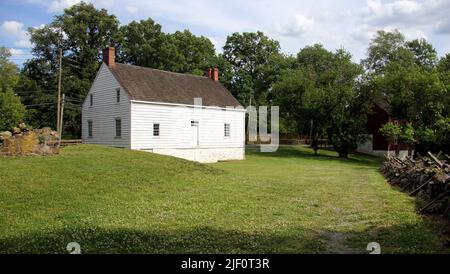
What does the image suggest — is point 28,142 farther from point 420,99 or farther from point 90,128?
point 420,99

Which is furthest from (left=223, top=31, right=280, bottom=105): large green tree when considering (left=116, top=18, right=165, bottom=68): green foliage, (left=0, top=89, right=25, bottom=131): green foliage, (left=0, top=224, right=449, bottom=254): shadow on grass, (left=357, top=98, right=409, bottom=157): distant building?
(left=0, top=224, right=449, bottom=254): shadow on grass

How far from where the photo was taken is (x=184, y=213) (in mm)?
10953

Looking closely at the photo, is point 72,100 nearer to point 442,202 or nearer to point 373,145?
point 373,145

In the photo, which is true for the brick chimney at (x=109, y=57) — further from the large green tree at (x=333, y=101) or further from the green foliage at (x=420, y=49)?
the green foliage at (x=420, y=49)

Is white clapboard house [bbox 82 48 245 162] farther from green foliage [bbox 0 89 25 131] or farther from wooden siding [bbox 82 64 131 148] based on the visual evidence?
green foliage [bbox 0 89 25 131]

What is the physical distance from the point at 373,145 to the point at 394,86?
12958 mm

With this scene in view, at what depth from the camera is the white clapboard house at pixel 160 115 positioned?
30.7 meters

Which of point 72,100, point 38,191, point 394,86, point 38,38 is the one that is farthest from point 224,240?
point 38,38

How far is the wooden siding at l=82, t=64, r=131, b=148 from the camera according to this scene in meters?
30.4

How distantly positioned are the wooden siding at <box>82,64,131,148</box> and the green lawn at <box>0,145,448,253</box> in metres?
12.0

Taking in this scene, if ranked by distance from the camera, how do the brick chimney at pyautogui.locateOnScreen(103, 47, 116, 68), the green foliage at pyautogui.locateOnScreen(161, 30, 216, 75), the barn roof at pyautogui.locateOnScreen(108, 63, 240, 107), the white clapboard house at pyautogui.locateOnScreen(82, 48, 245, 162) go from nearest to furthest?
the white clapboard house at pyautogui.locateOnScreen(82, 48, 245, 162) < the barn roof at pyautogui.locateOnScreen(108, 63, 240, 107) < the brick chimney at pyautogui.locateOnScreen(103, 47, 116, 68) < the green foliage at pyautogui.locateOnScreen(161, 30, 216, 75)

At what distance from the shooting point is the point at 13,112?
43875 millimetres

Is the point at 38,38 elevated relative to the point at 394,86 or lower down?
elevated

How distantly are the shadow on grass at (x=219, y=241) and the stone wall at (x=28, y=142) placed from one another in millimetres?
11369
